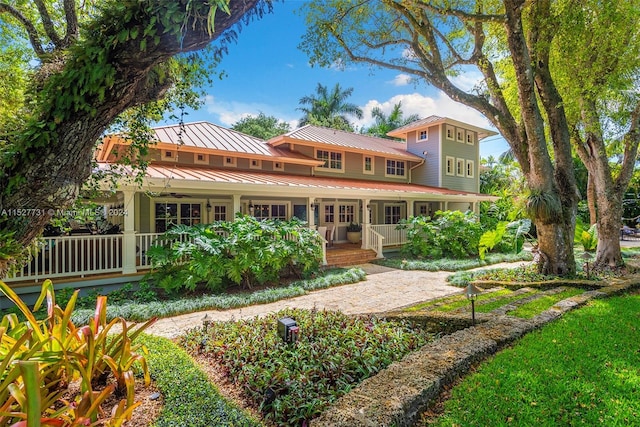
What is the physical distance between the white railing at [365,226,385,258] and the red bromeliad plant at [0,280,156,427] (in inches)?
416

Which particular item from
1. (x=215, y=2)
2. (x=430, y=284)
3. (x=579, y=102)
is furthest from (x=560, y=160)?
(x=215, y=2)

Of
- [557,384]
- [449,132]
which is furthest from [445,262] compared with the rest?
[449,132]

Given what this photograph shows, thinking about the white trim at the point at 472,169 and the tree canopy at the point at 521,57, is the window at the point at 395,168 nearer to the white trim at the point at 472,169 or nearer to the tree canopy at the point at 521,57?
the white trim at the point at 472,169

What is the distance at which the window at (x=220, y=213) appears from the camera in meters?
12.3

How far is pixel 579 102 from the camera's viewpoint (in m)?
8.11

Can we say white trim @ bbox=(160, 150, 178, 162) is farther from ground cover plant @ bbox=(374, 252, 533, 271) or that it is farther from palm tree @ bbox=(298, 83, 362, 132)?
palm tree @ bbox=(298, 83, 362, 132)

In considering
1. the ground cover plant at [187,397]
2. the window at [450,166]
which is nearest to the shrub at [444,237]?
the window at [450,166]

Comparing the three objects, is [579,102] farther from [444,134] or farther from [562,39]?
[444,134]

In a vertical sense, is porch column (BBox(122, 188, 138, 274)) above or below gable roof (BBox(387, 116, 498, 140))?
below

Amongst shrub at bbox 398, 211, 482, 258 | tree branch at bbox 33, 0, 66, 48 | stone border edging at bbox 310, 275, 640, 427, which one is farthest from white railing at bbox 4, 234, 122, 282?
shrub at bbox 398, 211, 482, 258

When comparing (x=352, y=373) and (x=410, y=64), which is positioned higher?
(x=410, y=64)

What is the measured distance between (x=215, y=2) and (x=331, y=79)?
30.0m

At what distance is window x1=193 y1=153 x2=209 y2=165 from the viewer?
11906 mm

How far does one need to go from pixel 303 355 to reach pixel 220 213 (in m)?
9.82
